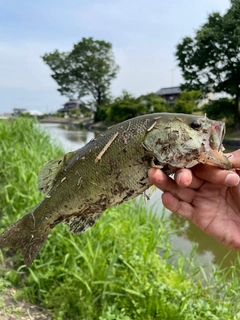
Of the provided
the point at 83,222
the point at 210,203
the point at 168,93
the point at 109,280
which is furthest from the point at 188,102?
the point at 168,93

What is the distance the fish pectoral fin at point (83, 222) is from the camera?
1.69 metres

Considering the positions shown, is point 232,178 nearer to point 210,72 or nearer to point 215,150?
point 215,150

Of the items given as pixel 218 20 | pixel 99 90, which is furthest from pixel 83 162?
pixel 99 90

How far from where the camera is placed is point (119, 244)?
3.51m

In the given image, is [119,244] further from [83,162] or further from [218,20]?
[218,20]

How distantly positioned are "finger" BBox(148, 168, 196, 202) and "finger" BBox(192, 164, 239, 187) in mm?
117

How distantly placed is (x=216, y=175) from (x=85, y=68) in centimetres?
5324

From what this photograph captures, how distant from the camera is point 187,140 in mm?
1460

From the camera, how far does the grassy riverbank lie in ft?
9.25

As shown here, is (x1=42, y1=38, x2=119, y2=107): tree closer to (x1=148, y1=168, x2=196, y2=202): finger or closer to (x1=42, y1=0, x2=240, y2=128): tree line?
(x1=42, y1=0, x2=240, y2=128): tree line

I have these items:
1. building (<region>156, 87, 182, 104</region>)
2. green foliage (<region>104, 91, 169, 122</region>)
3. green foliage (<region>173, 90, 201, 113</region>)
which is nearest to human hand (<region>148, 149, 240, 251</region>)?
green foliage (<region>173, 90, 201, 113</region>)

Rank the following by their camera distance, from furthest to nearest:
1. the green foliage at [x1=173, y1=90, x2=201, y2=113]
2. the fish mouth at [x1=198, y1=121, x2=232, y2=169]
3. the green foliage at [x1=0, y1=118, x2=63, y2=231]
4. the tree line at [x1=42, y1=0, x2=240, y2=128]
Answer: the green foliage at [x1=173, y1=90, x2=201, y2=113], the tree line at [x1=42, y1=0, x2=240, y2=128], the green foliage at [x1=0, y1=118, x2=63, y2=231], the fish mouth at [x1=198, y1=121, x2=232, y2=169]

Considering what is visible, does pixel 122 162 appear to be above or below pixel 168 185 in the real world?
above

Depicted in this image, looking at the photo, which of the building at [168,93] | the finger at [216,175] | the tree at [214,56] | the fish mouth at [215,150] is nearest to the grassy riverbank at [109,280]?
the finger at [216,175]
